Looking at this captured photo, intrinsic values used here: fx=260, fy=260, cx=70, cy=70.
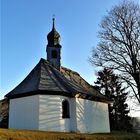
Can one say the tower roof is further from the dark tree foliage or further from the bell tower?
the dark tree foliage

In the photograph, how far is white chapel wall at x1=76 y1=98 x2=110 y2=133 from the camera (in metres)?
23.4

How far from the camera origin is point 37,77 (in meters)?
23.4

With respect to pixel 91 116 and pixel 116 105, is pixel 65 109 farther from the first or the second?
pixel 116 105

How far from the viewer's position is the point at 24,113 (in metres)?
22.0

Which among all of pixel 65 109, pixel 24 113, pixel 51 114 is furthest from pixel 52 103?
pixel 24 113

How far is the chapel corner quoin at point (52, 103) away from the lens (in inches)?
840

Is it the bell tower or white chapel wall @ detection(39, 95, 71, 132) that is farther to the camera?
the bell tower

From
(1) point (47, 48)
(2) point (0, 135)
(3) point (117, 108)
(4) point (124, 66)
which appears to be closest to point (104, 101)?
(4) point (124, 66)

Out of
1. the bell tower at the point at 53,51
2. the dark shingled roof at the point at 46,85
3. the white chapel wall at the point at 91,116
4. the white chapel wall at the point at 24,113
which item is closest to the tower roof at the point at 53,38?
the bell tower at the point at 53,51

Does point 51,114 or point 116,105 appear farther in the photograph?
point 116,105

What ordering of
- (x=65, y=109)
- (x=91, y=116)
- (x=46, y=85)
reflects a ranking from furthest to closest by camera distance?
(x=91, y=116)
(x=65, y=109)
(x=46, y=85)

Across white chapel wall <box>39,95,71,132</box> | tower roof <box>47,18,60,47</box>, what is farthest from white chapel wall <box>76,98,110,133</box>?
tower roof <box>47,18,60,47</box>

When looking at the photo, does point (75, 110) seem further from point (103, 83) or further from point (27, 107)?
point (103, 83)

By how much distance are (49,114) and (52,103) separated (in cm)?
96
